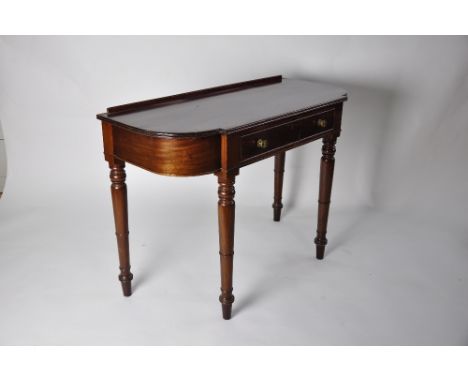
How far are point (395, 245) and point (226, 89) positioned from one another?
143cm

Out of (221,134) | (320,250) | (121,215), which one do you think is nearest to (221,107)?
(221,134)

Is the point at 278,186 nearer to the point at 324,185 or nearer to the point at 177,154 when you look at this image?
the point at 324,185

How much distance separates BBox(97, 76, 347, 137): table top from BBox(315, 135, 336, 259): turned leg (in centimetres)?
26

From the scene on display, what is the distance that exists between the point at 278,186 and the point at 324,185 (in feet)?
2.04

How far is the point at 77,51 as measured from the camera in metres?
3.62

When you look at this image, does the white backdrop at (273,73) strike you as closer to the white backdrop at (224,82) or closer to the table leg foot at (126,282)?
the white backdrop at (224,82)

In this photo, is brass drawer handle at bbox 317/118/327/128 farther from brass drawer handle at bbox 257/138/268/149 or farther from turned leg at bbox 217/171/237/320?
turned leg at bbox 217/171/237/320

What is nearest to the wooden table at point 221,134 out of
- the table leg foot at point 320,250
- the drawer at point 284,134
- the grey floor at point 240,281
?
the drawer at point 284,134

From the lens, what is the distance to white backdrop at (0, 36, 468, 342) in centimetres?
361

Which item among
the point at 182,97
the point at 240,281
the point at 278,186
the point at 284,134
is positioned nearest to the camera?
the point at 284,134

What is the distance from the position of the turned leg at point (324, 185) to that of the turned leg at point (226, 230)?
2.60 feet

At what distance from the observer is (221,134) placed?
2279mm
